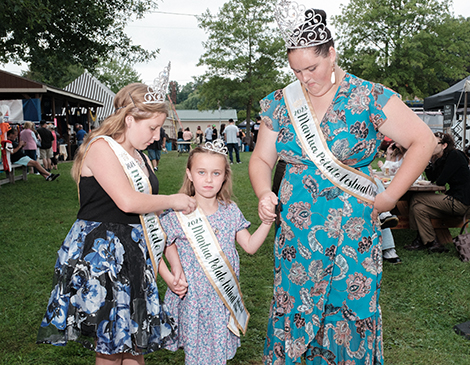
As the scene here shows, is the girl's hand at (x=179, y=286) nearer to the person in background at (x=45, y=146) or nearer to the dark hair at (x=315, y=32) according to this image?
the dark hair at (x=315, y=32)

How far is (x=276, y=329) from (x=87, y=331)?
0.92 meters

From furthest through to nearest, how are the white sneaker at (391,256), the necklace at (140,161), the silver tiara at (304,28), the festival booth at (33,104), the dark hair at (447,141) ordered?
the festival booth at (33,104) → the dark hair at (447,141) → the white sneaker at (391,256) → the necklace at (140,161) → the silver tiara at (304,28)

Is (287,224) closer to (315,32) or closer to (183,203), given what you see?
(183,203)

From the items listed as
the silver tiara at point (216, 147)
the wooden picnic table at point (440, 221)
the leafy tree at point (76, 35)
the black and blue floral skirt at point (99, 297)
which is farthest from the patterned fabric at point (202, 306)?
the leafy tree at point (76, 35)

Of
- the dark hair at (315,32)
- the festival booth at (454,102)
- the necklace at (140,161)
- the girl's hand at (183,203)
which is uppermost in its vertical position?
the festival booth at (454,102)

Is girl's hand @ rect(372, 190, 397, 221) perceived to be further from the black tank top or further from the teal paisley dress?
the black tank top

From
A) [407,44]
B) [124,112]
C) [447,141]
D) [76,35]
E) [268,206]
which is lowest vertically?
[268,206]

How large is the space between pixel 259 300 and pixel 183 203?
7.21ft

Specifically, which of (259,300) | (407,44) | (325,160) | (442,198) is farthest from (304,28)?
(407,44)

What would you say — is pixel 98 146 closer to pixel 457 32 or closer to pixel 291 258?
pixel 291 258

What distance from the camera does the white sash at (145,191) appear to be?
1977mm

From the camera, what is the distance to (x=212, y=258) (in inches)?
87.7

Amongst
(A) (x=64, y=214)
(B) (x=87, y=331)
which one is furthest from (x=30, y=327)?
(A) (x=64, y=214)

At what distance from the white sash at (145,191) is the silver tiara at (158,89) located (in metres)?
0.27
